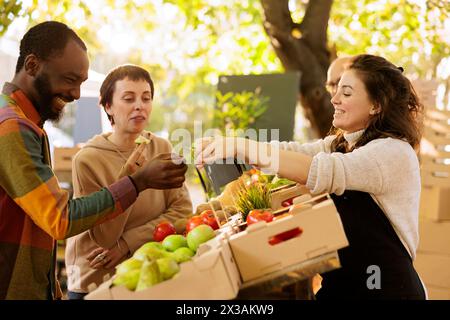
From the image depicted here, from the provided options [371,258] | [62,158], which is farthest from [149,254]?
[62,158]

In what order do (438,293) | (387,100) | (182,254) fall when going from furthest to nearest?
1. (438,293)
2. (387,100)
3. (182,254)

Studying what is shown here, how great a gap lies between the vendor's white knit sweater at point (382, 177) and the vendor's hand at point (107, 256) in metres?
0.89

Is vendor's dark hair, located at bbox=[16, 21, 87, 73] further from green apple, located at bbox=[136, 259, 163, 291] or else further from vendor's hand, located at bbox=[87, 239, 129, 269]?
vendor's hand, located at bbox=[87, 239, 129, 269]

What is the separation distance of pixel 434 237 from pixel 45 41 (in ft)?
10.7

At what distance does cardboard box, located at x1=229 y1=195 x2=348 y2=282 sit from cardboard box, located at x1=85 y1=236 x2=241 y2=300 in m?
0.10

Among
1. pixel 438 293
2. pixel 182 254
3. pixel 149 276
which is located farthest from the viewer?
pixel 438 293

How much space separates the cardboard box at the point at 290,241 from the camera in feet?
5.51

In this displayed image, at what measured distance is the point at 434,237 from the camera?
4.18m

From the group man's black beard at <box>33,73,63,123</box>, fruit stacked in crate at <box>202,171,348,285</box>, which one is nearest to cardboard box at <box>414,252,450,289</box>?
fruit stacked in crate at <box>202,171,348,285</box>

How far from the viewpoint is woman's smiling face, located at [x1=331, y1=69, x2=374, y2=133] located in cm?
224

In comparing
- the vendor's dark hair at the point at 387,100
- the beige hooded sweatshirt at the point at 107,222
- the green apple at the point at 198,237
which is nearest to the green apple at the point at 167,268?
the green apple at the point at 198,237

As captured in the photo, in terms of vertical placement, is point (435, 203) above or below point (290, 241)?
below

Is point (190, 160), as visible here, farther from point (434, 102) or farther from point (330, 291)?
point (434, 102)

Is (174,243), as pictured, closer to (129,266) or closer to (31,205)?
(129,266)
